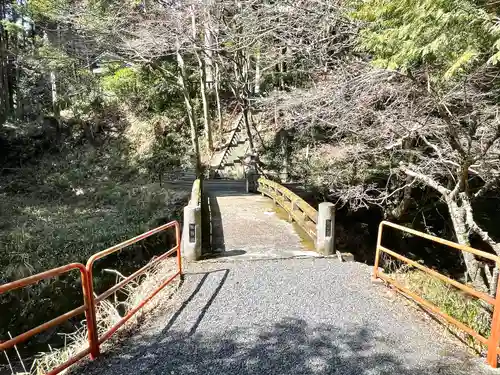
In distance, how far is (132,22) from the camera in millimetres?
14617

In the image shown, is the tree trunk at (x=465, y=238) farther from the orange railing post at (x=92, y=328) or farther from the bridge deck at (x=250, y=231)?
the orange railing post at (x=92, y=328)

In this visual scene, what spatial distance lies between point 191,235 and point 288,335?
2.65m

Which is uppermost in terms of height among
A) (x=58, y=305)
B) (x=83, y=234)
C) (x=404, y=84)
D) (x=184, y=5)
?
(x=184, y=5)

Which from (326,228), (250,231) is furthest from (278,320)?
(250,231)

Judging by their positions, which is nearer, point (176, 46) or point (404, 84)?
point (404, 84)

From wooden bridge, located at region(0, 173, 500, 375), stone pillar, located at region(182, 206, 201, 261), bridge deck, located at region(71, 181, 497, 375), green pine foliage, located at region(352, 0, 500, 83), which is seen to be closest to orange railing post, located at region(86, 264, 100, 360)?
wooden bridge, located at region(0, 173, 500, 375)

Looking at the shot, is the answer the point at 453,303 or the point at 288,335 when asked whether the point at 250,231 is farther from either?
the point at 288,335

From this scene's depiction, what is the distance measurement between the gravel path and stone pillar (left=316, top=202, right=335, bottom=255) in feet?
3.30

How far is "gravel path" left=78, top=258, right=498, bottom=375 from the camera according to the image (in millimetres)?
3076

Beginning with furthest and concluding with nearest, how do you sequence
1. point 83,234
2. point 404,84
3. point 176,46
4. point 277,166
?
point 277,166, point 176,46, point 83,234, point 404,84

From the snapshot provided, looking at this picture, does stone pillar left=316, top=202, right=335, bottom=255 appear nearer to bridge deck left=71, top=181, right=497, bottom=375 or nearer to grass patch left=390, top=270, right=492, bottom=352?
bridge deck left=71, top=181, right=497, bottom=375

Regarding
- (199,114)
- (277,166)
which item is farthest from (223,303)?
(199,114)

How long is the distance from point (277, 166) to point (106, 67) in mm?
13680

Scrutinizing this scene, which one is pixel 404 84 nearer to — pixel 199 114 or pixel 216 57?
pixel 216 57
